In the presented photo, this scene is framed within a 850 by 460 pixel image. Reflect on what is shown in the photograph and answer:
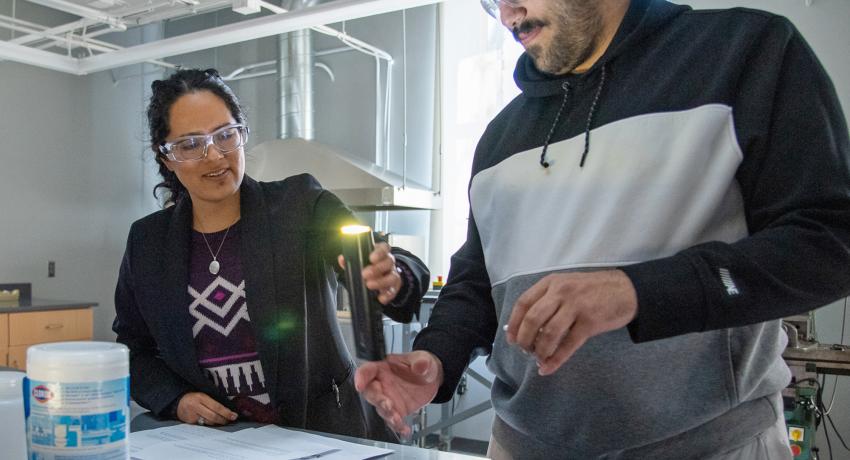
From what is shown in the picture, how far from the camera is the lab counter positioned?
98 centimetres

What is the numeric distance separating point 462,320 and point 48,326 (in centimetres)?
420

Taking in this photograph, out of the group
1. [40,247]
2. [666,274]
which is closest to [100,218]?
[40,247]

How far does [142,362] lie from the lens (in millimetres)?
1438

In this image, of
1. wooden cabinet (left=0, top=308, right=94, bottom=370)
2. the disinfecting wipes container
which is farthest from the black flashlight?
wooden cabinet (left=0, top=308, right=94, bottom=370)

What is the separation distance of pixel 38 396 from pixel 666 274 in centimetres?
63

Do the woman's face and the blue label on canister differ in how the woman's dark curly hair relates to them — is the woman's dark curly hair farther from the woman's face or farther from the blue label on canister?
the blue label on canister

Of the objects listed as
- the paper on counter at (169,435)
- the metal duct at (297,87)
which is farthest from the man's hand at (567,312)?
the metal duct at (297,87)

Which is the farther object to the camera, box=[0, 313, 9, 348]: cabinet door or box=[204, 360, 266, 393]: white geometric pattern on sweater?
box=[0, 313, 9, 348]: cabinet door

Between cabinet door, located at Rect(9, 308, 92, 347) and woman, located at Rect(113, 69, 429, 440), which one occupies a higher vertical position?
woman, located at Rect(113, 69, 429, 440)

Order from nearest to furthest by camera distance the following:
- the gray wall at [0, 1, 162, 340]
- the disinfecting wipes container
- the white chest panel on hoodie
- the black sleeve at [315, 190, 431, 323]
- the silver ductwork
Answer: the disinfecting wipes container
the white chest panel on hoodie
the black sleeve at [315, 190, 431, 323]
the silver ductwork
the gray wall at [0, 1, 162, 340]

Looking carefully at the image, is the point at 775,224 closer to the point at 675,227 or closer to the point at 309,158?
the point at 675,227

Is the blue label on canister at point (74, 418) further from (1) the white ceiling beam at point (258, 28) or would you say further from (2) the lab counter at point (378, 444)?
(1) the white ceiling beam at point (258, 28)

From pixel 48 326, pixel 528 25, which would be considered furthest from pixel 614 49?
pixel 48 326

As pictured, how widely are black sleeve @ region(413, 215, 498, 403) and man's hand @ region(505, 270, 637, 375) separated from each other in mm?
332
